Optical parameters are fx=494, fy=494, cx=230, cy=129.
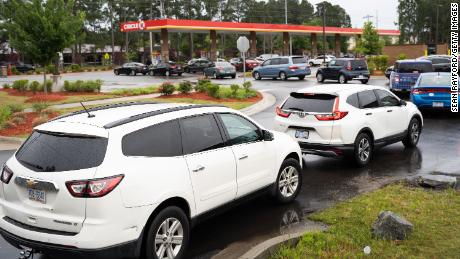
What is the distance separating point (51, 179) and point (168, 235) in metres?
1.32

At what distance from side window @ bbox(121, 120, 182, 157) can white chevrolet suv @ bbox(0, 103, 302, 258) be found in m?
0.01

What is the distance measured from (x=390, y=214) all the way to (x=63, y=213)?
11.6 feet

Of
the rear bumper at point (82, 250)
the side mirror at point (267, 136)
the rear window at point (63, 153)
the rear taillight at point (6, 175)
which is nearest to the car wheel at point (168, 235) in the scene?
the rear bumper at point (82, 250)

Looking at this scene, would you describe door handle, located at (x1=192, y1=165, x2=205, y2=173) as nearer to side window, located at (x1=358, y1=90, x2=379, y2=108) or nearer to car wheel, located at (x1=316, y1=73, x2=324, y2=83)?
side window, located at (x1=358, y1=90, x2=379, y2=108)

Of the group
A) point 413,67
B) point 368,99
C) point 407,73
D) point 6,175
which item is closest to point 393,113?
point 368,99

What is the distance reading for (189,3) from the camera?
116625 millimetres

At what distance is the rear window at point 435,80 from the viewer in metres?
15.9

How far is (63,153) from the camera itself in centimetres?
482

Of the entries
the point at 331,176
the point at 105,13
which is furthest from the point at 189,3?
the point at 331,176

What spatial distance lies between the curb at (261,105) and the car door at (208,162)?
12204mm

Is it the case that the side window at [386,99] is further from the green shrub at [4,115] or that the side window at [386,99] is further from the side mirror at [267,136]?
the green shrub at [4,115]

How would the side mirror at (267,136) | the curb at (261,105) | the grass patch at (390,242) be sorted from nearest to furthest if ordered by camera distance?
the grass patch at (390,242), the side mirror at (267,136), the curb at (261,105)

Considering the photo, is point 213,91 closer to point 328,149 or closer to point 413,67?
point 413,67

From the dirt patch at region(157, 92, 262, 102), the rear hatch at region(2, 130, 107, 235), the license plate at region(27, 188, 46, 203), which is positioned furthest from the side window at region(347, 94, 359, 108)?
the dirt patch at region(157, 92, 262, 102)
